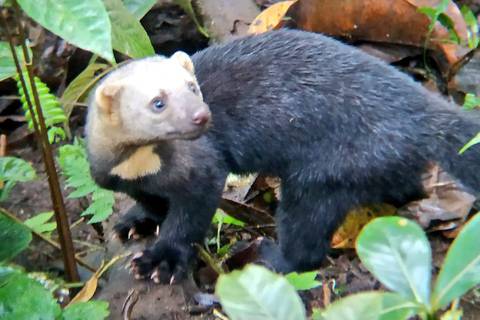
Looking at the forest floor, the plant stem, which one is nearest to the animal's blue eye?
the plant stem

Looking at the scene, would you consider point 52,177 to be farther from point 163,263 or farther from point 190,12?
→ point 190,12

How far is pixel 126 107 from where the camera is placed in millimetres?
3281

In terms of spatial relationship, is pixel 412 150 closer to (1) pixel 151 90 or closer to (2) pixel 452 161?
(2) pixel 452 161

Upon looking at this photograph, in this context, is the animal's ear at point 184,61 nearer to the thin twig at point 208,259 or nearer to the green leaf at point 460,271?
the thin twig at point 208,259

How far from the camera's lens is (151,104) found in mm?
3232

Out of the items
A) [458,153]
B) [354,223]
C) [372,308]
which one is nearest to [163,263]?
[354,223]

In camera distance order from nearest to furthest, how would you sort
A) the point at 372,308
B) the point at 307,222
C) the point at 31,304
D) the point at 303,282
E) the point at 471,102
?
the point at 372,308, the point at 31,304, the point at 303,282, the point at 307,222, the point at 471,102

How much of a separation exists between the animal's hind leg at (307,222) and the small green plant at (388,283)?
1.76 meters

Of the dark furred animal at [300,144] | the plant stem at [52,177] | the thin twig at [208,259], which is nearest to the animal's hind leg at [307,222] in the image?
the dark furred animal at [300,144]

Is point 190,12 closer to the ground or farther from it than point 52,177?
closer to the ground

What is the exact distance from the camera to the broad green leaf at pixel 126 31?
2.88 metres

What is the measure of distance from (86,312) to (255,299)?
1.26 metres

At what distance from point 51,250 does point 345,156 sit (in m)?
1.64

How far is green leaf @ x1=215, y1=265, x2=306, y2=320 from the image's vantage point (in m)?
1.60
